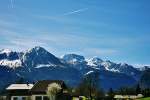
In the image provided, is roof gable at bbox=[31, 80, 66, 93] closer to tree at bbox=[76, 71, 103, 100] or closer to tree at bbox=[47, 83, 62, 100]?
tree at bbox=[47, 83, 62, 100]

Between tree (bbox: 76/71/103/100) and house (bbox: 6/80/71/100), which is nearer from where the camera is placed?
house (bbox: 6/80/71/100)

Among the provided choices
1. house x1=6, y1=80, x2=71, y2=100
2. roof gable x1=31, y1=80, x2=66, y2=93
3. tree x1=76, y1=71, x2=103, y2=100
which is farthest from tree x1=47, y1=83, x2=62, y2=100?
tree x1=76, y1=71, x2=103, y2=100

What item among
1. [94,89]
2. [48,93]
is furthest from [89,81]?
[48,93]

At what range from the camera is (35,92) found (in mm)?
109250

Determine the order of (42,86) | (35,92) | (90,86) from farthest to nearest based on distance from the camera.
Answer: (90,86) → (42,86) → (35,92)

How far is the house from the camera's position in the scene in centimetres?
10700

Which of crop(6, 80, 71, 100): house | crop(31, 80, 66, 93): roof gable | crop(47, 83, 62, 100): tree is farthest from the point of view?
crop(31, 80, 66, 93): roof gable

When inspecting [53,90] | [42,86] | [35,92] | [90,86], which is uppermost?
[90,86]

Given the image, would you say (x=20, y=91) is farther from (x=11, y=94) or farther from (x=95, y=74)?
(x=95, y=74)

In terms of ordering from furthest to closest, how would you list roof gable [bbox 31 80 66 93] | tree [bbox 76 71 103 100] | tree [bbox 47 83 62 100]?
tree [bbox 76 71 103 100], roof gable [bbox 31 80 66 93], tree [bbox 47 83 62 100]

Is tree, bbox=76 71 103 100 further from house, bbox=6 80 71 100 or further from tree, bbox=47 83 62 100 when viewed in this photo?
tree, bbox=47 83 62 100

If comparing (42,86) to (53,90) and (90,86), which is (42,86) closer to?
(53,90)

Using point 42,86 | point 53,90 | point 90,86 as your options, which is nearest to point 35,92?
point 42,86

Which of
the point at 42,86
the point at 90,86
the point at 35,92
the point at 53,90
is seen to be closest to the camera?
the point at 53,90
